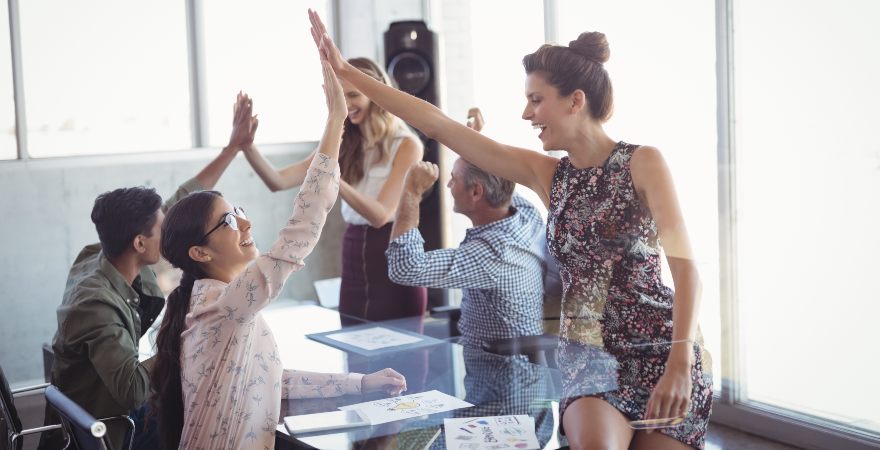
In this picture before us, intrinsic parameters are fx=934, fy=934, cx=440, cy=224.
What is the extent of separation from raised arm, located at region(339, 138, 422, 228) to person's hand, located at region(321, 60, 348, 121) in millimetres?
1092

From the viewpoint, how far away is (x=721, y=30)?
11.1ft

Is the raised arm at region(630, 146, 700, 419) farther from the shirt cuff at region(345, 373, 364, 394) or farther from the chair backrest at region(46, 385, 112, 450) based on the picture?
the chair backrest at region(46, 385, 112, 450)

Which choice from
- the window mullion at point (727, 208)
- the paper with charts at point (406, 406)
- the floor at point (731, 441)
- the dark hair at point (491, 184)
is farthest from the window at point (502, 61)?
the floor at point (731, 441)

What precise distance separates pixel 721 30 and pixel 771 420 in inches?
55.7

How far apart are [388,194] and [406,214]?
50cm

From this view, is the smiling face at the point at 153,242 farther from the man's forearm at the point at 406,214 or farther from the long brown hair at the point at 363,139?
the long brown hair at the point at 363,139

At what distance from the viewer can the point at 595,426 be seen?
1.80 meters

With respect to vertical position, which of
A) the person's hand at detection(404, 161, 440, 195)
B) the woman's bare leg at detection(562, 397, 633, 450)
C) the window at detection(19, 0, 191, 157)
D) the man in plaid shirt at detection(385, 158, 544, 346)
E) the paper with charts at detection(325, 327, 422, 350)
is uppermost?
the window at detection(19, 0, 191, 157)

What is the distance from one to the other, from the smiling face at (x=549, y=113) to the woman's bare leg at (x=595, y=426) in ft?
1.80

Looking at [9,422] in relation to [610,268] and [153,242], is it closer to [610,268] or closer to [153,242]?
[153,242]

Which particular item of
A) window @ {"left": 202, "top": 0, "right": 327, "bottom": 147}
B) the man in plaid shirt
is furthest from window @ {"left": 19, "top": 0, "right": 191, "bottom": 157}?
the man in plaid shirt

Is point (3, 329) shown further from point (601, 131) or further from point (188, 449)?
point (601, 131)

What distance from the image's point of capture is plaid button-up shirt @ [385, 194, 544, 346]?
279cm

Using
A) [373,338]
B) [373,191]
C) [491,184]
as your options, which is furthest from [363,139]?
[373,338]
